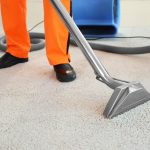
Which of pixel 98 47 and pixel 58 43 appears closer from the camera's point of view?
pixel 58 43

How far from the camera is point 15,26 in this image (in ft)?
5.08

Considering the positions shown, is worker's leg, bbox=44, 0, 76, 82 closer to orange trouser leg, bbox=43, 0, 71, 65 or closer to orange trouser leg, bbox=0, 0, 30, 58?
orange trouser leg, bbox=43, 0, 71, 65

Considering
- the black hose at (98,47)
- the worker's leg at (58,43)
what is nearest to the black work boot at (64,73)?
the worker's leg at (58,43)

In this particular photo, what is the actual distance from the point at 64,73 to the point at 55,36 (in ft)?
0.56

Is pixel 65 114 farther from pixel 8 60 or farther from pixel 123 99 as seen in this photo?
pixel 8 60

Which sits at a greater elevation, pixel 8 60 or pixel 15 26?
pixel 15 26

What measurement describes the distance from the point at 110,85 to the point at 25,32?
72 centimetres

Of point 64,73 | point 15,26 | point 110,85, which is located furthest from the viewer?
point 15,26

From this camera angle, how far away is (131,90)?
1039mm

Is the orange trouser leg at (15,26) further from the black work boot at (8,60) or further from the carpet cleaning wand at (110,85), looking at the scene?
the carpet cleaning wand at (110,85)

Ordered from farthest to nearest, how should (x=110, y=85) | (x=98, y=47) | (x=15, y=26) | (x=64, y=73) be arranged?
1. (x=98, y=47)
2. (x=15, y=26)
3. (x=64, y=73)
4. (x=110, y=85)

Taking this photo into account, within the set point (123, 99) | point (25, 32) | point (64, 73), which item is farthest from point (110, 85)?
point (25, 32)

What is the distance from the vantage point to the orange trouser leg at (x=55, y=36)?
1328 millimetres

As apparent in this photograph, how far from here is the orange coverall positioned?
134 centimetres
